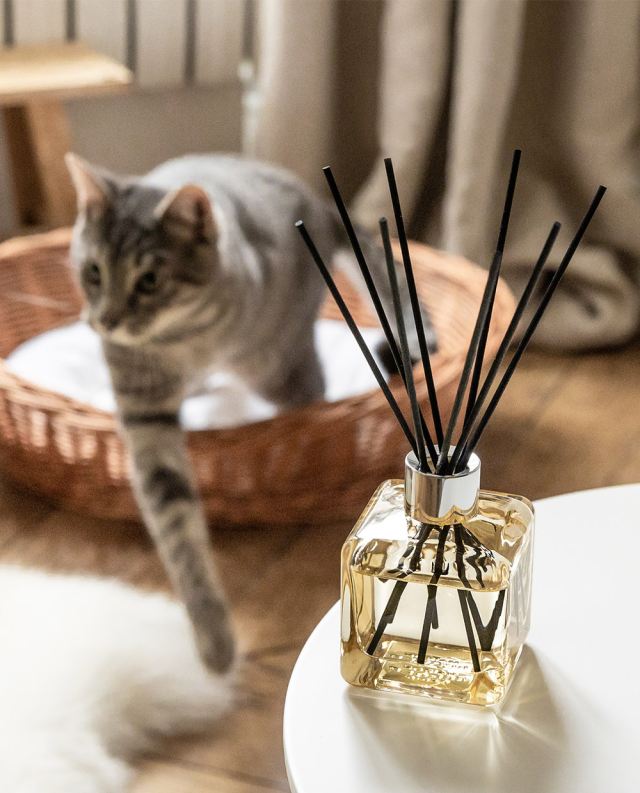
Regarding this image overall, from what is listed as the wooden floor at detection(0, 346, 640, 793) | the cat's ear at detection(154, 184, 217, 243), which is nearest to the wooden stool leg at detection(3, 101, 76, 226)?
the wooden floor at detection(0, 346, 640, 793)

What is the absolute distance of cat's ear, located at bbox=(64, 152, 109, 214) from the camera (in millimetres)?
1077

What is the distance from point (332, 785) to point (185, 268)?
0.69m

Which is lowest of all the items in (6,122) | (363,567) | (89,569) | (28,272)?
(89,569)

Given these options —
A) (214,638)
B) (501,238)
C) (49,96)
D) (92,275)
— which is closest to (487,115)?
(49,96)

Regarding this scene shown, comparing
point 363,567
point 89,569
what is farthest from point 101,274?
point 363,567

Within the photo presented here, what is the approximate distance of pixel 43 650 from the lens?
1.01 meters

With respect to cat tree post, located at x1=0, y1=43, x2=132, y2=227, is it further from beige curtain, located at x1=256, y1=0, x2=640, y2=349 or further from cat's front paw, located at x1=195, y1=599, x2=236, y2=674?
cat's front paw, located at x1=195, y1=599, x2=236, y2=674

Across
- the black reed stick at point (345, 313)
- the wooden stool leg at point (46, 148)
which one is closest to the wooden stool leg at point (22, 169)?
the wooden stool leg at point (46, 148)

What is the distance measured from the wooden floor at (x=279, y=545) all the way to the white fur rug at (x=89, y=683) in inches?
1.3

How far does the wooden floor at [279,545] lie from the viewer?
36.7 inches

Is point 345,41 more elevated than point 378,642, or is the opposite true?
point 345,41

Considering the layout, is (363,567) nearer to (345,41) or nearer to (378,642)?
(378,642)

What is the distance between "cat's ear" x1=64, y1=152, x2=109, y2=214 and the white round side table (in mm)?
626

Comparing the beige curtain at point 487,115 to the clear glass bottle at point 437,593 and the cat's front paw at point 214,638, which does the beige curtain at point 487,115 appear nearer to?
the cat's front paw at point 214,638
